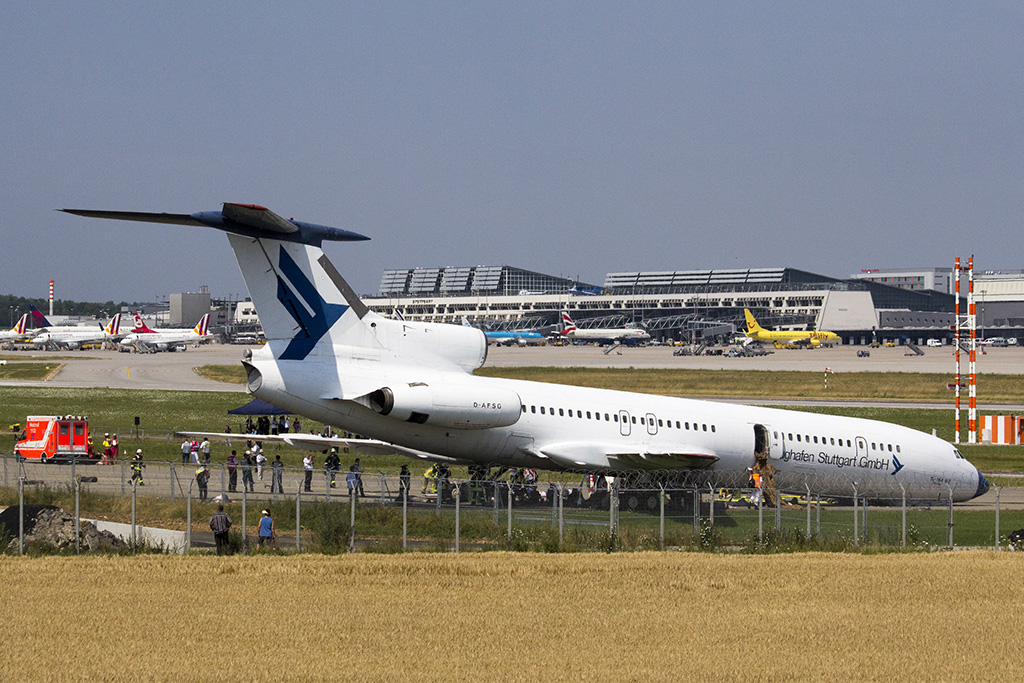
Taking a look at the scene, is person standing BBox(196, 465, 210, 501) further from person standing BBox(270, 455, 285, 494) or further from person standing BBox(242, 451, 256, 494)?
person standing BBox(270, 455, 285, 494)

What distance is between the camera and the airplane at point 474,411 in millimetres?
26453

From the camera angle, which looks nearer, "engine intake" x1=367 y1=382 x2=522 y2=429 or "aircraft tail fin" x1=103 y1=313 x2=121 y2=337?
"engine intake" x1=367 y1=382 x2=522 y2=429

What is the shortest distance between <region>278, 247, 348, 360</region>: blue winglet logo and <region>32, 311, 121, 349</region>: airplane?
144 metres

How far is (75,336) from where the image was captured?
160625 millimetres

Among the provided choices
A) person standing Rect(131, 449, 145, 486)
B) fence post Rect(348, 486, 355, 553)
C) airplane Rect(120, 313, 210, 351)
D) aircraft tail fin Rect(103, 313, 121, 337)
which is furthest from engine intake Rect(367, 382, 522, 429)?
aircraft tail fin Rect(103, 313, 121, 337)

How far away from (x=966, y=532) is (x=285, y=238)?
1899 centimetres

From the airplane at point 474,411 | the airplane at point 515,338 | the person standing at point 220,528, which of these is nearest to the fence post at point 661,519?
the airplane at point 474,411

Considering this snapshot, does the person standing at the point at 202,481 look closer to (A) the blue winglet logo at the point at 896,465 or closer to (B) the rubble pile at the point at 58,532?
(B) the rubble pile at the point at 58,532

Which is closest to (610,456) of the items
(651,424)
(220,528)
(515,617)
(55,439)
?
(651,424)

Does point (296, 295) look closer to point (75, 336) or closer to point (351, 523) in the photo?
point (351, 523)

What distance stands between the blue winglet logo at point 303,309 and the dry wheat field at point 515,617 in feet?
19.5

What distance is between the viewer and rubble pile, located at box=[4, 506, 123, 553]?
23.8m

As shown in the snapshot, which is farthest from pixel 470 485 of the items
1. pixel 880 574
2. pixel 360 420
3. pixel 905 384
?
pixel 905 384

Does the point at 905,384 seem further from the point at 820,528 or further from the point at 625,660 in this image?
the point at 625,660
